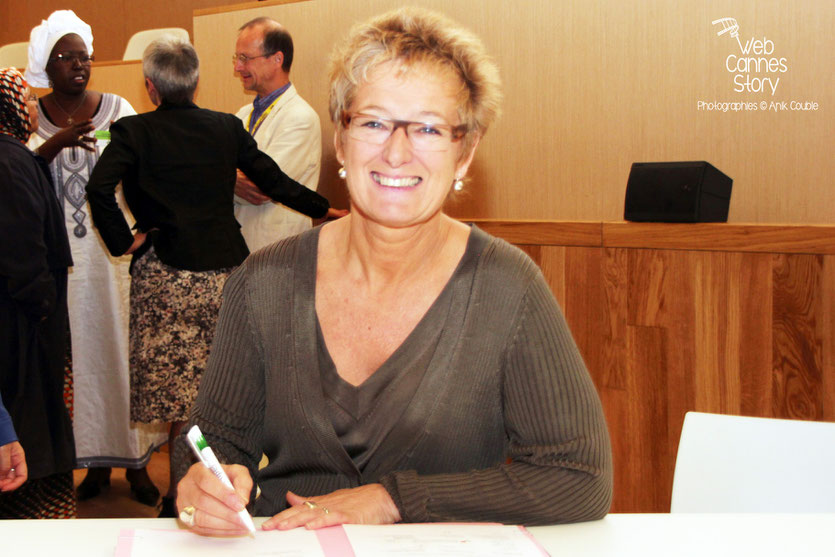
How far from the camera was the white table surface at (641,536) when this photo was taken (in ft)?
3.45

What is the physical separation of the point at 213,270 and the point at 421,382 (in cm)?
187

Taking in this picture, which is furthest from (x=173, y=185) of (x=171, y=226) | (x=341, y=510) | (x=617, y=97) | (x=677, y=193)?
(x=341, y=510)

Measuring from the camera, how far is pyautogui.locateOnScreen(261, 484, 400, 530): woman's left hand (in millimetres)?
1094

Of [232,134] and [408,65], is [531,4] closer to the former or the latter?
A: [232,134]

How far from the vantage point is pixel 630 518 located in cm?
119

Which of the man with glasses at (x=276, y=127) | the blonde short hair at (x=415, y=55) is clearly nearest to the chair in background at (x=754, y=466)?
the blonde short hair at (x=415, y=55)

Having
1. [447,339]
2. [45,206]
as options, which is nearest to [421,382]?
[447,339]

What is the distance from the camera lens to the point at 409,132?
136cm

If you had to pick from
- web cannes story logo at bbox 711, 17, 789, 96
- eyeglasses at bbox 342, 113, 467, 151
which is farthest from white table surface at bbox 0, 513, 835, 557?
web cannes story logo at bbox 711, 17, 789, 96

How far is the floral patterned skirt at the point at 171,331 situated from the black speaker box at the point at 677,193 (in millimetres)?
1516

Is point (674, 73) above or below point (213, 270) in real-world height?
above

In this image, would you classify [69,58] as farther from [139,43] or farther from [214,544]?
[214,544]

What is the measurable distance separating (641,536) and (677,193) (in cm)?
188

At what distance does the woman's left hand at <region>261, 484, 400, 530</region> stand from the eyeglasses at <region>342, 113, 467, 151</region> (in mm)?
556
